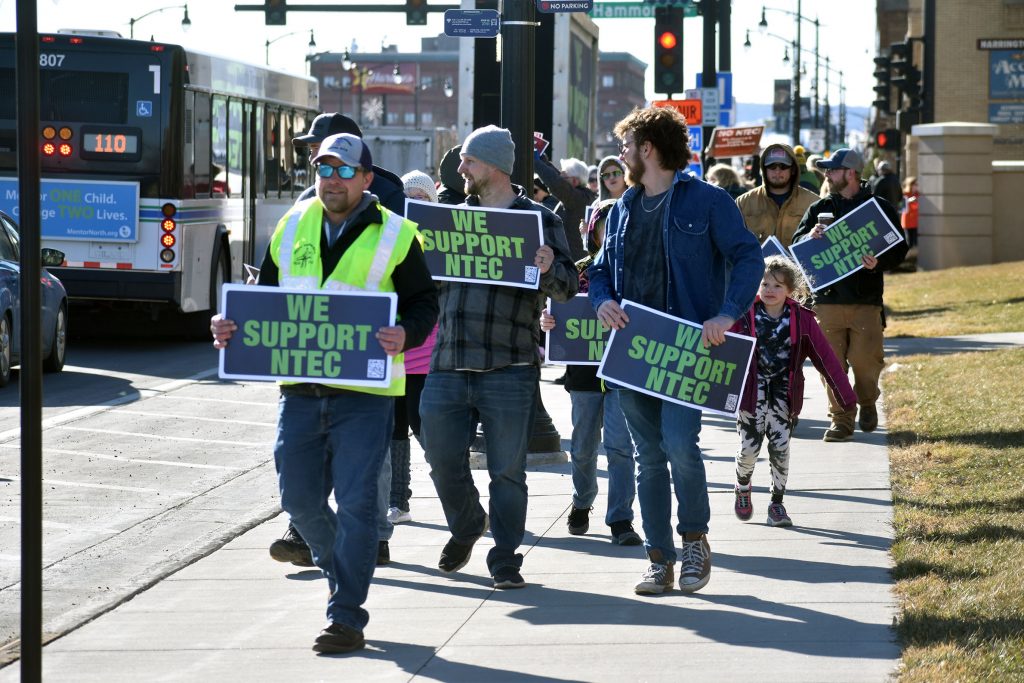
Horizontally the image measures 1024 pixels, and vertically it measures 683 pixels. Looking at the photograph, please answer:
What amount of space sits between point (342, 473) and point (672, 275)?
1730 millimetres

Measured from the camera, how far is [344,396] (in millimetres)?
6422

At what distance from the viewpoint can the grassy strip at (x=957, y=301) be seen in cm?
2077

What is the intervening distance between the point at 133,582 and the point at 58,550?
102 centimetres

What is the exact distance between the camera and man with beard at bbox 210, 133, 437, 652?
6336 millimetres

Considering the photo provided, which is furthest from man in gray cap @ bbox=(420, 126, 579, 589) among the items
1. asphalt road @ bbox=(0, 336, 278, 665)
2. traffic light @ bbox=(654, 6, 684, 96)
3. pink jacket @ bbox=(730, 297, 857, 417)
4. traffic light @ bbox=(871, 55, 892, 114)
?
traffic light @ bbox=(871, 55, 892, 114)

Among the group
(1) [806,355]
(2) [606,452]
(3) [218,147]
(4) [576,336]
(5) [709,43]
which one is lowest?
(2) [606,452]

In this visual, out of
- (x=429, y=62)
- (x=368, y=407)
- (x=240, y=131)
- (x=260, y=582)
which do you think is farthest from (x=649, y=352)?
(x=429, y=62)

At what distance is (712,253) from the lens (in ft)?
23.5

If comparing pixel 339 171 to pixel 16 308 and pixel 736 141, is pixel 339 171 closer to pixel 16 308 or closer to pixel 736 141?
pixel 16 308

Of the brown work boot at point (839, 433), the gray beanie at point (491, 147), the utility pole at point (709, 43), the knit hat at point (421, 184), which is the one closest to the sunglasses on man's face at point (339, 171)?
the gray beanie at point (491, 147)

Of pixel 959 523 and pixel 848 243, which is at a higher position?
pixel 848 243

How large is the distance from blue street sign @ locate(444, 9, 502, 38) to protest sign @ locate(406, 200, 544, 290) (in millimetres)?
→ 3877

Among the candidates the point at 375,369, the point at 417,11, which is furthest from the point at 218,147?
the point at 375,369

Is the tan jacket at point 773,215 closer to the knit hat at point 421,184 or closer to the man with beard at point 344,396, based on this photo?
the knit hat at point 421,184
